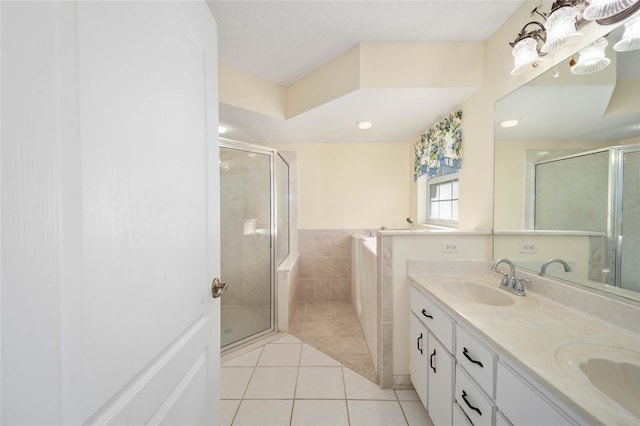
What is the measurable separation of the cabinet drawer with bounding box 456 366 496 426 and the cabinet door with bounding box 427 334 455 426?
0.20 feet

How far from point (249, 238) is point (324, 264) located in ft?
3.52

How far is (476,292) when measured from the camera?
136cm

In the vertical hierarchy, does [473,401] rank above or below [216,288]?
below

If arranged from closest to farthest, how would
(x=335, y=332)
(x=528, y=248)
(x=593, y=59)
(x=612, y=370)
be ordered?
1. (x=612, y=370)
2. (x=593, y=59)
3. (x=528, y=248)
4. (x=335, y=332)

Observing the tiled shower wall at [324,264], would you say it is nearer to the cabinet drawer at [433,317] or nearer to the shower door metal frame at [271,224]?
the shower door metal frame at [271,224]

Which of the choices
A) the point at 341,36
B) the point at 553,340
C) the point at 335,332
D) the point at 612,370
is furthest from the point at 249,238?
the point at 612,370

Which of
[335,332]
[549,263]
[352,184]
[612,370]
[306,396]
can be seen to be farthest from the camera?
[352,184]

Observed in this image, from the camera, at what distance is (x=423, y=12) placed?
4.33 feet

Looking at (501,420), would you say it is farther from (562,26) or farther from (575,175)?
(562,26)

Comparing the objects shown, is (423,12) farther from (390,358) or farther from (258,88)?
(390,358)

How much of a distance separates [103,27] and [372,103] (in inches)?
66.1

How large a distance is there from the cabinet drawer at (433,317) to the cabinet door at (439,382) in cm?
5

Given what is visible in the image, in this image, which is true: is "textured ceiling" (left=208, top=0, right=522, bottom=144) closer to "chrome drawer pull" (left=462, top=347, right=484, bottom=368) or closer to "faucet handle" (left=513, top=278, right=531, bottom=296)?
"faucet handle" (left=513, top=278, right=531, bottom=296)

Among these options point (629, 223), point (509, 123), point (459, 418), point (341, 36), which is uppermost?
point (341, 36)
